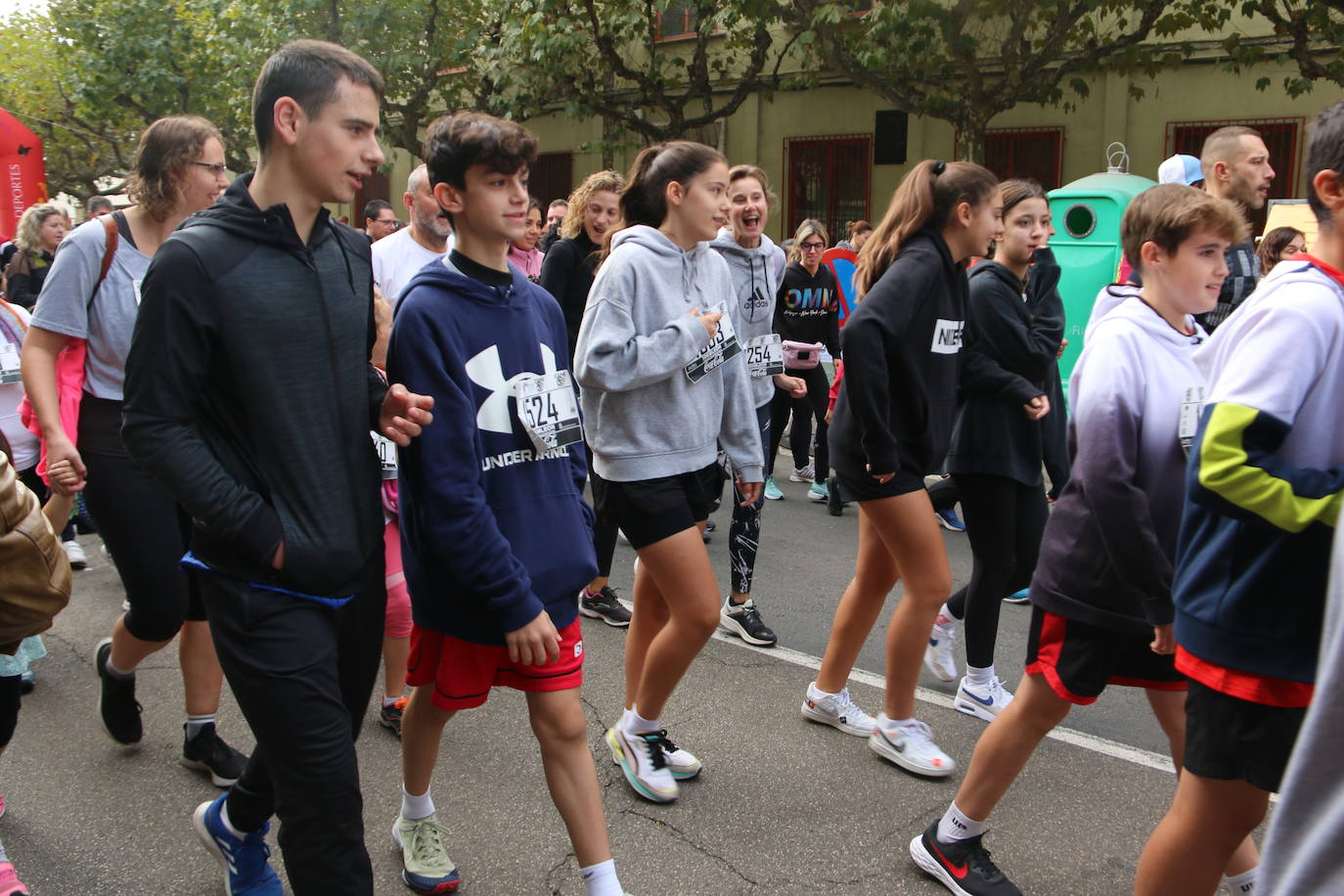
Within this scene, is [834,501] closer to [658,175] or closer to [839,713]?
[839,713]

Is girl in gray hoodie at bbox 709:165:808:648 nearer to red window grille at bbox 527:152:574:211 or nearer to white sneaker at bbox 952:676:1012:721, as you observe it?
white sneaker at bbox 952:676:1012:721

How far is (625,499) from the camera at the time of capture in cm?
352

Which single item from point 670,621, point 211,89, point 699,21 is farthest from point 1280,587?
point 211,89

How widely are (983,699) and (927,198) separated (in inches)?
73.1

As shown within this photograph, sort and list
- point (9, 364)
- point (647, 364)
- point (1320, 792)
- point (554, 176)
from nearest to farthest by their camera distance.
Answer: point (1320, 792) → point (647, 364) → point (9, 364) → point (554, 176)

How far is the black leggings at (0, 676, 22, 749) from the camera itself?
298 centimetres

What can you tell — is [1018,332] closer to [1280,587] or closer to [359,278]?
[1280,587]

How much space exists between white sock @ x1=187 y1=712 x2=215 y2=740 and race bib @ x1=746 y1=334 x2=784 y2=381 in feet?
8.56

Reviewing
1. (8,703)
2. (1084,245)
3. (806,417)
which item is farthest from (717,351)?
(1084,245)

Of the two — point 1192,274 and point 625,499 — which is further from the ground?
point 1192,274

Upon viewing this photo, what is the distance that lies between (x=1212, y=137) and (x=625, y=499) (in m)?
3.49

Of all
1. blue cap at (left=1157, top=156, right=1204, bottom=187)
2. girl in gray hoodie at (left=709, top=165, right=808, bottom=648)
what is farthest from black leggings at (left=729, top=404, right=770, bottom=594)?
blue cap at (left=1157, top=156, right=1204, bottom=187)

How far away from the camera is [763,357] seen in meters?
5.20

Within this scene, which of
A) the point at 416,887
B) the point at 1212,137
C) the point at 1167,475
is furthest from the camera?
the point at 1212,137
